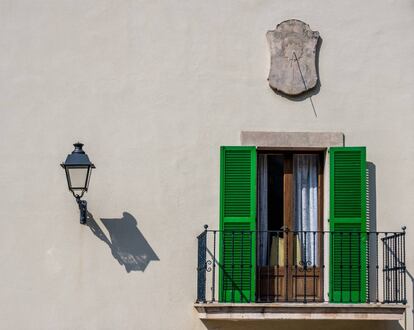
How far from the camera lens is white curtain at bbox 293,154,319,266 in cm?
1532

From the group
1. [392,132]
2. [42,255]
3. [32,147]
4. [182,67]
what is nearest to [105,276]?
[42,255]

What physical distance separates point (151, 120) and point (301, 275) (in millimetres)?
2758

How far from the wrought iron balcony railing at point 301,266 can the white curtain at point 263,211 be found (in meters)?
0.01

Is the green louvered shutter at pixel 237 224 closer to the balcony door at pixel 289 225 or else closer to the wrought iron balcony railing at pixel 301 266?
the wrought iron balcony railing at pixel 301 266

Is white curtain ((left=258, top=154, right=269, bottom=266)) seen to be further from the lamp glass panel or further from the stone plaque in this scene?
the lamp glass panel

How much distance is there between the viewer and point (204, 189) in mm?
15164

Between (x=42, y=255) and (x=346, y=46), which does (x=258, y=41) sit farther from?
(x=42, y=255)

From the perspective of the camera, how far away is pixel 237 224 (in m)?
14.9

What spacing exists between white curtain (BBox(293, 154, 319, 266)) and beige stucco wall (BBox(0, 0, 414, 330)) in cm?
51

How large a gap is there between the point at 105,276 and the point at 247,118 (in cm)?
271

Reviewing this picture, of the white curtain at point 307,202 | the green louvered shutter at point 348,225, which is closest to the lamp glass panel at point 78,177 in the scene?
the white curtain at point 307,202

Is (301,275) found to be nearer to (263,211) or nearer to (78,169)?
(263,211)

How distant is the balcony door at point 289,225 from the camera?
49.9ft

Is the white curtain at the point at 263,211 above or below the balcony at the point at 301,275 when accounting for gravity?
above
